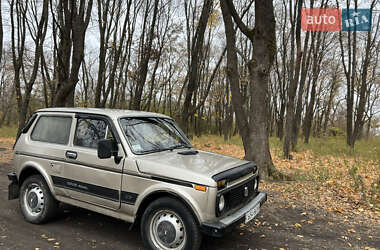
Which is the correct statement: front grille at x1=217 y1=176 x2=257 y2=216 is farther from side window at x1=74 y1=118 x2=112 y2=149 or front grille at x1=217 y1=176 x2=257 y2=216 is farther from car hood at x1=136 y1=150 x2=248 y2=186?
side window at x1=74 y1=118 x2=112 y2=149

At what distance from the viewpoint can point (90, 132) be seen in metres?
4.34

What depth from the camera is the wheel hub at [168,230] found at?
3.41 m

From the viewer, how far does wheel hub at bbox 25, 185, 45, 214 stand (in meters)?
4.66

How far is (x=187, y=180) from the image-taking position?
10.9 feet

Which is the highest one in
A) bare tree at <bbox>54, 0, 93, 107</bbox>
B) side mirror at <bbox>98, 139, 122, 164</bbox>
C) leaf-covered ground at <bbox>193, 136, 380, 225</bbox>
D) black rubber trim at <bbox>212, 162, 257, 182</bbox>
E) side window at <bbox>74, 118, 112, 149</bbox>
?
bare tree at <bbox>54, 0, 93, 107</bbox>

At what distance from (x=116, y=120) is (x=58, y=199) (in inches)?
69.6

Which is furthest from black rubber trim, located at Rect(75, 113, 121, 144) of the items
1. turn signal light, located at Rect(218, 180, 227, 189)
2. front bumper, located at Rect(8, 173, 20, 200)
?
front bumper, located at Rect(8, 173, 20, 200)

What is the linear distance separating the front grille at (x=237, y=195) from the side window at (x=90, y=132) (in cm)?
204

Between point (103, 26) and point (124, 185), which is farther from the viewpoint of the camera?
point (103, 26)

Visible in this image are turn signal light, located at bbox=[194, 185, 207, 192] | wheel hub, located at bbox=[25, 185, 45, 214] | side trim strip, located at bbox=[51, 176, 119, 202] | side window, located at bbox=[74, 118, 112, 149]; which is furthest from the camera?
wheel hub, located at bbox=[25, 185, 45, 214]

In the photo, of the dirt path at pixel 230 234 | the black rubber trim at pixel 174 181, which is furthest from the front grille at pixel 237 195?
the dirt path at pixel 230 234

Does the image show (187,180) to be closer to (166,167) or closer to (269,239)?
(166,167)

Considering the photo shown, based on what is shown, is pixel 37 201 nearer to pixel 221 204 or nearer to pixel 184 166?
pixel 184 166

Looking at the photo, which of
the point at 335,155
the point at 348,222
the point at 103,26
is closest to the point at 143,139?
the point at 348,222
